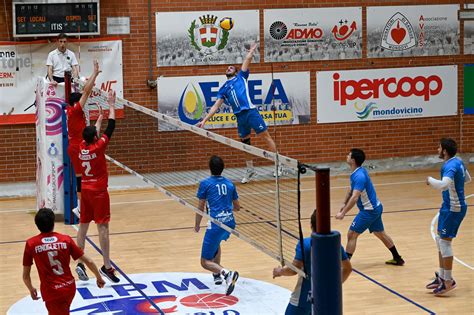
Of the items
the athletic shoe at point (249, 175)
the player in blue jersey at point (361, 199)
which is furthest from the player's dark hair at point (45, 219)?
the athletic shoe at point (249, 175)

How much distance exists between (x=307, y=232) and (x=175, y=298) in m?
4.13

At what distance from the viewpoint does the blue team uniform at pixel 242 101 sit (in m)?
18.5

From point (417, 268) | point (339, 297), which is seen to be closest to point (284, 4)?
point (417, 268)

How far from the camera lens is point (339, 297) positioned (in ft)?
19.2

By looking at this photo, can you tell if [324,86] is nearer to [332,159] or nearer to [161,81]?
[332,159]

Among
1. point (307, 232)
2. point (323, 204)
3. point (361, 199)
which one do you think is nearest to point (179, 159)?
point (307, 232)

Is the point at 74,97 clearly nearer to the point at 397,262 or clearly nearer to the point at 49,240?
the point at 397,262

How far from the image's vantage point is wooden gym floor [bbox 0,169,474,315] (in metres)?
12.1

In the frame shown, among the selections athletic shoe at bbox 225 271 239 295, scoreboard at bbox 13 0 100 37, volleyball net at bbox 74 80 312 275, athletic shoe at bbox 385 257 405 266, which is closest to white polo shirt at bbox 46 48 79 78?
scoreboard at bbox 13 0 100 37

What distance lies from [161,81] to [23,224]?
17.5 feet

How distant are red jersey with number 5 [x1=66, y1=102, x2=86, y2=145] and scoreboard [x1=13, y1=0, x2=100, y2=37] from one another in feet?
17.5

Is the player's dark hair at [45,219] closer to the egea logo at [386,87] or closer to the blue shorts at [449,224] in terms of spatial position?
the blue shorts at [449,224]

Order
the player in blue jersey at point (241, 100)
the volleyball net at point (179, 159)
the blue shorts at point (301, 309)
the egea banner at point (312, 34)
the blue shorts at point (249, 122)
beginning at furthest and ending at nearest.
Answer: the egea banner at point (312, 34), the volleyball net at point (179, 159), the blue shorts at point (249, 122), the player in blue jersey at point (241, 100), the blue shorts at point (301, 309)

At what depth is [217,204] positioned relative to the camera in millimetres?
11898
